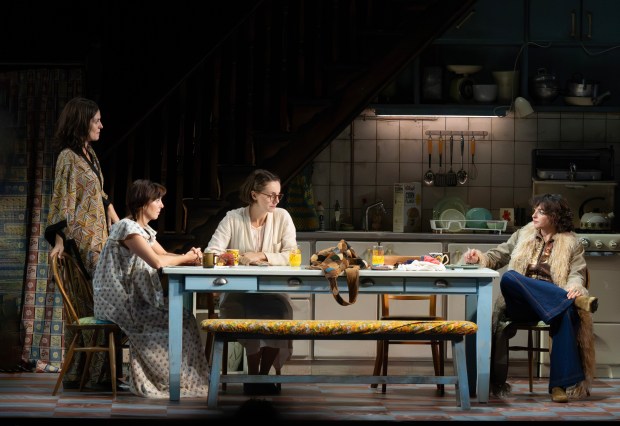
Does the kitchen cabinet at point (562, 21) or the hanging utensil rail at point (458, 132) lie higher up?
the kitchen cabinet at point (562, 21)

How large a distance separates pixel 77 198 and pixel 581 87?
3.70 metres

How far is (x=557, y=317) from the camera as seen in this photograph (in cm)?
632

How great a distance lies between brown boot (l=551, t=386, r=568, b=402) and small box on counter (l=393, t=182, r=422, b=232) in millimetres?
2128

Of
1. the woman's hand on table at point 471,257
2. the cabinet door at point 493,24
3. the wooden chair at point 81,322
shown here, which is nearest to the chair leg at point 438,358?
the woman's hand on table at point 471,257

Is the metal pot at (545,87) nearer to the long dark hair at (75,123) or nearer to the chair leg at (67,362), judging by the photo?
the long dark hair at (75,123)

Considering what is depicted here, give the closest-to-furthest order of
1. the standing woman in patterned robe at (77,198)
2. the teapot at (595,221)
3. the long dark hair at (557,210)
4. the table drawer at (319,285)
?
the table drawer at (319,285) → the standing woman in patterned robe at (77,198) → the long dark hair at (557,210) → the teapot at (595,221)

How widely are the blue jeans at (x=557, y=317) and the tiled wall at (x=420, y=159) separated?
203cm

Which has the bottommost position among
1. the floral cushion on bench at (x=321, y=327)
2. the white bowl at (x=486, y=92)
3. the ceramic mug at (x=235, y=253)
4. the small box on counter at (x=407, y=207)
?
the floral cushion on bench at (x=321, y=327)

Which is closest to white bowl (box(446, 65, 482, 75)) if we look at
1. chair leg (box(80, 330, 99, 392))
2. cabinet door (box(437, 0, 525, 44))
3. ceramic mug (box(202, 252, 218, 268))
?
cabinet door (box(437, 0, 525, 44))

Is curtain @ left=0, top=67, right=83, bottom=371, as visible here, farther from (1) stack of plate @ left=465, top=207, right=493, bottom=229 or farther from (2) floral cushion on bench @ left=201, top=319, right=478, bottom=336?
(1) stack of plate @ left=465, top=207, right=493, bottom=229

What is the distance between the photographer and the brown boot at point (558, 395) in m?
6.23

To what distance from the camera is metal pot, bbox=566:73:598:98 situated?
804 cm

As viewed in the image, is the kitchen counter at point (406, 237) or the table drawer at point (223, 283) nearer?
the table drawer at point (223, 283)

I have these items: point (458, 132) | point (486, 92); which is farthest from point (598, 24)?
point (458, 132)
